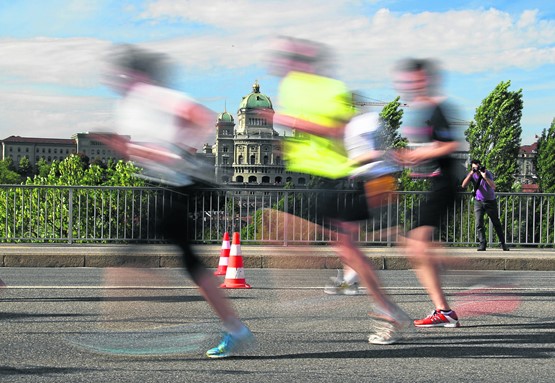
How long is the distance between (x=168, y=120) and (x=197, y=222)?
11014mm

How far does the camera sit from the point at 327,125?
5910mm

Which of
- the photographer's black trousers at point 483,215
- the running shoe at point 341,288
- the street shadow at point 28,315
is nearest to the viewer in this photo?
the street shadow at point 28,315

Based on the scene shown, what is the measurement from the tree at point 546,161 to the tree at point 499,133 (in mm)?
5245

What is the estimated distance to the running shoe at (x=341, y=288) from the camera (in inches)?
340

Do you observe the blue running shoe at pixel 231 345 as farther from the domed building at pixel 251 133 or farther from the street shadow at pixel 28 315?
the street shadow at pixel 28 315

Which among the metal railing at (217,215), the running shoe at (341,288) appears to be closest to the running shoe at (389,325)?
the running shoe at (341,288)

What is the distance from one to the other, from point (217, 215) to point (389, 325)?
34.0 ft

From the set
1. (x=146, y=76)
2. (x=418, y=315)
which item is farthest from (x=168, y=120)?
(x=418, y=315)

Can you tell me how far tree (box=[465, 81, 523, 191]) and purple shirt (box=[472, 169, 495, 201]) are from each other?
227 feet

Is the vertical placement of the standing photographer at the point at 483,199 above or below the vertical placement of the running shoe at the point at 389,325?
above

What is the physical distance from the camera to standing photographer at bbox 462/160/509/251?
15.5 meters

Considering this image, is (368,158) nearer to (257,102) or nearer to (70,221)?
(257,102)

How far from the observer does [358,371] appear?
495 centimetres

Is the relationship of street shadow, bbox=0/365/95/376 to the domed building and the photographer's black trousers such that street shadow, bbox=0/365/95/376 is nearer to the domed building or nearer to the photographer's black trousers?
the domed building
